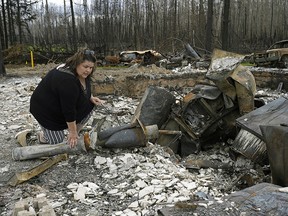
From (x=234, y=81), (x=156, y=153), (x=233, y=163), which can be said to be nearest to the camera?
(x=156, y=153)

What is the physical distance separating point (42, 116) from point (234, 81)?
3.51m

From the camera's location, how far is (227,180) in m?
4.80

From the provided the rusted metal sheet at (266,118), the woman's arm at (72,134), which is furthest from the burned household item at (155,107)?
the woman's arm at (72,134)

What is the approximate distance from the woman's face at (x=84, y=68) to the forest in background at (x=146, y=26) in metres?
16.2

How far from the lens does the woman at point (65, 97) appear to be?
3766 millimetres

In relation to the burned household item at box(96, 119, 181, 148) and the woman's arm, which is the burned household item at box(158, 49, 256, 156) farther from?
the woman's arm

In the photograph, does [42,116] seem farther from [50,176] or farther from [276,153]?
[276,153]

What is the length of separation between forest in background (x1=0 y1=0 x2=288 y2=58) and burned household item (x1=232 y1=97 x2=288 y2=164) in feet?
50.4

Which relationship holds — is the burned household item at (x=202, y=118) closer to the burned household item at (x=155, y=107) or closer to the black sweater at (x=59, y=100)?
the burned household item at (x=155, y=107)

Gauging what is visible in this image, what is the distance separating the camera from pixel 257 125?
15.8ft

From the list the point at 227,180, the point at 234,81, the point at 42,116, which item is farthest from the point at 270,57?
the point at 42,116

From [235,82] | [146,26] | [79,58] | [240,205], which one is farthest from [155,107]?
[146,26]

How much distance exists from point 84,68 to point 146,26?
19.4m

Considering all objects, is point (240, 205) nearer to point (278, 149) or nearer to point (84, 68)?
point (278, 149)
